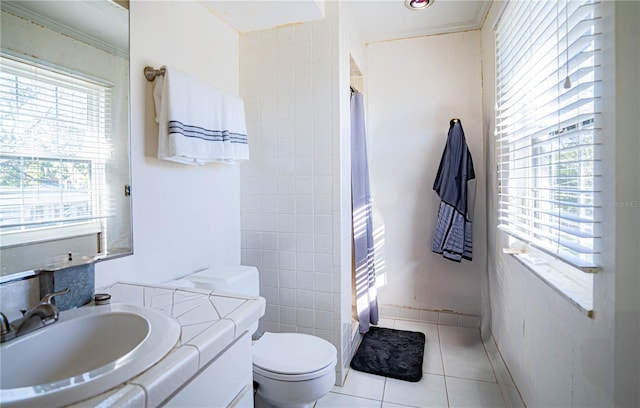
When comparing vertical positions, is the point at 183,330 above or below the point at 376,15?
below

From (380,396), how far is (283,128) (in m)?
1.67

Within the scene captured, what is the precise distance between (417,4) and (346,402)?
2501mm

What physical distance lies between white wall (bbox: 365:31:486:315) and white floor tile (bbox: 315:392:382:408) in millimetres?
1137

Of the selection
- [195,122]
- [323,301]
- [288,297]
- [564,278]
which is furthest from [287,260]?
[564,278]

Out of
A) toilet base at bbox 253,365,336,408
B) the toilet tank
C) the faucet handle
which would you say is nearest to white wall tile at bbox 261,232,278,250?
the toilet tank

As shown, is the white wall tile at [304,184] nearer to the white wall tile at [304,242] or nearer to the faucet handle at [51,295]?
the white wall tile at [304,242]

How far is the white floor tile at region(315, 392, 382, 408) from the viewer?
6.00ft

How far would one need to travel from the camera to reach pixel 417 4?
2.21 metres

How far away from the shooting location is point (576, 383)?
3.51 ft

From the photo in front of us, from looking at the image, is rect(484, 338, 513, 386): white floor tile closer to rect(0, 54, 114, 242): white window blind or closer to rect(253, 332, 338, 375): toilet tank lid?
rect(253, 332, 338, 375): toilet tank lid

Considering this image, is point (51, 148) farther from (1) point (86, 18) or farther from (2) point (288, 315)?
(2) point (288, 315)

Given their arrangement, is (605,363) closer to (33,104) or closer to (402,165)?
(33,104)

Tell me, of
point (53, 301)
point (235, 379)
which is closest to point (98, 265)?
point (53, 301)

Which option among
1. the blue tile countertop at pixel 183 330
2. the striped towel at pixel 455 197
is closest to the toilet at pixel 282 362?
the blue tile countertop at pixel 183 330
